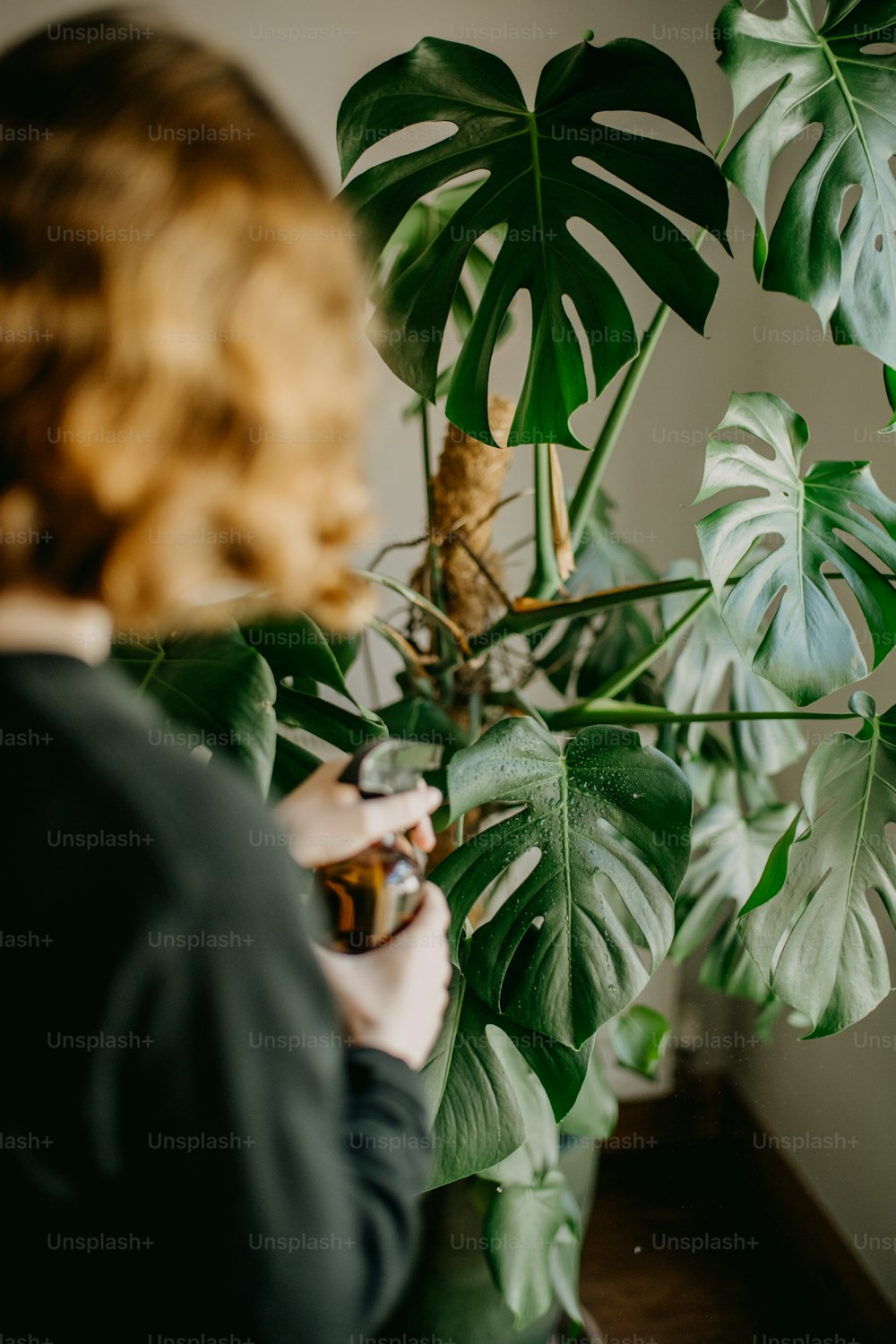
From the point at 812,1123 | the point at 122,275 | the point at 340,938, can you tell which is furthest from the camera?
the point at 812,1123

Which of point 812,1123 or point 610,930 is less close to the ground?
point 610,930

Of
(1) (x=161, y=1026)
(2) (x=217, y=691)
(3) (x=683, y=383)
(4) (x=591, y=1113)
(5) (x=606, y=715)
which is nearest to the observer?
(1) (x=161, y=1026)

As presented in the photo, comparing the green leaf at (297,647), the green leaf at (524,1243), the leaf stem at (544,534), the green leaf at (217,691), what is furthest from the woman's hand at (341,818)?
the green leaf at (524,1243)

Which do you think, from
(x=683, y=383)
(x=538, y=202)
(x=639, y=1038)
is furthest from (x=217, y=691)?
(x=683, y=383)

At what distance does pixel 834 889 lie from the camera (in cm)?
84

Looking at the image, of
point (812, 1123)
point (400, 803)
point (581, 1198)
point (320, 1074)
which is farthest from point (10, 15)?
point (812, 1123)

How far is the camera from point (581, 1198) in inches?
49.4

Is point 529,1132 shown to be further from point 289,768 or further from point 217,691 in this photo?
point 217,691

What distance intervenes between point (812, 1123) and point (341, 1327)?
1.32 meters

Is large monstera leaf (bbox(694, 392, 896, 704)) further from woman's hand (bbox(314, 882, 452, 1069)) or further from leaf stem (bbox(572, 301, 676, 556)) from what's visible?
woman's hand (bbox(314, 882, 452, 1069))

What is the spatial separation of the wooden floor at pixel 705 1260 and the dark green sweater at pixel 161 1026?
4.06 feet

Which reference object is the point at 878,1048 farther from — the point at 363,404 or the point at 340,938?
the point at 363,404

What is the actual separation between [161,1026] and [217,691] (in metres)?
0.39

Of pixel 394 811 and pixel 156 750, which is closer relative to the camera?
pixel 156 750
